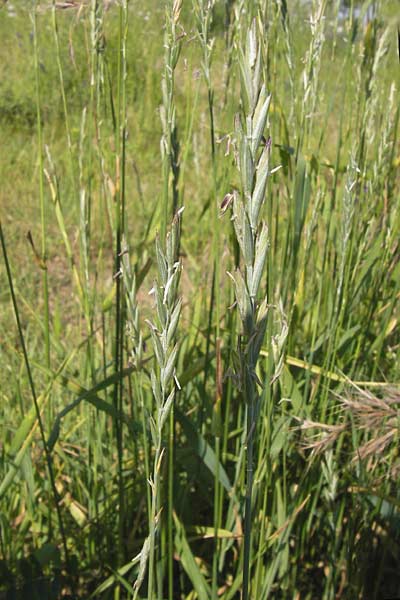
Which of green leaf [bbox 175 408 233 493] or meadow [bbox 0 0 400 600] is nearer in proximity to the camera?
meadow [bbox 0 0 400 600]

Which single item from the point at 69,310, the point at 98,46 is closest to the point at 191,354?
the point at 98,46

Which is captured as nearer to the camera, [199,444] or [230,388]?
[199,444]

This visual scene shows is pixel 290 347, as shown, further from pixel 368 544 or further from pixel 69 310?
pixel 69 310

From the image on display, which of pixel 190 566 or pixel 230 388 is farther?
pixel 230 388

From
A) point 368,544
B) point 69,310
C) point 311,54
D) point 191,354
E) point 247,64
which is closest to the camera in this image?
point 247,64

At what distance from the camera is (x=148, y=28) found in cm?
467

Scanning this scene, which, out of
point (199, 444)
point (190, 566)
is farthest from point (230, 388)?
point (190, 566)

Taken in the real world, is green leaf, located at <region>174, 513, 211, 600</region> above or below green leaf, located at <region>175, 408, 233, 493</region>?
below

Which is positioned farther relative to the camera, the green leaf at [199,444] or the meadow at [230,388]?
the green leaf at [199,444]

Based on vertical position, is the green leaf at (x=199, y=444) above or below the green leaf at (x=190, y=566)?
above

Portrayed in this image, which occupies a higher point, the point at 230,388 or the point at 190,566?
the point at 230,388

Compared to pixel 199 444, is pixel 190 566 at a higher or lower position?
lower

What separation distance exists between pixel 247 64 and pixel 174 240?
12cm

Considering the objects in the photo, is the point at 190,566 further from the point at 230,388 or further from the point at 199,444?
the point at 230,388
